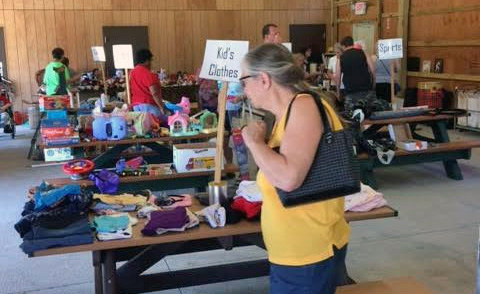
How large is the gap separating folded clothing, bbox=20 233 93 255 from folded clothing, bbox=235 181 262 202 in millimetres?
715

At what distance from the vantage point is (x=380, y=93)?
31.1 ft

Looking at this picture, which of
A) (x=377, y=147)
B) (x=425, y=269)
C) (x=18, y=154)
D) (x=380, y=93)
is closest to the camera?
(x=425, y=269)

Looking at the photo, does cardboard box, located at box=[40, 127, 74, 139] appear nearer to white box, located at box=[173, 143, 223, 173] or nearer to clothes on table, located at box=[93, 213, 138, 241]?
white box, located at box=[173, 143, 223, 173]

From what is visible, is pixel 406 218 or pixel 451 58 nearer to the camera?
pixel 406 218

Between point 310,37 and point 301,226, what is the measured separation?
1156 cm

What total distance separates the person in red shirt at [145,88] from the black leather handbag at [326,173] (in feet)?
13.4

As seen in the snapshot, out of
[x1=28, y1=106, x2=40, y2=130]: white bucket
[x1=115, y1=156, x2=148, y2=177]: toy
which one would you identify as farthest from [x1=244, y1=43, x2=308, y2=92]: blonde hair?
[x1=28, y1=106, x2=40, y2=130]: white bucket

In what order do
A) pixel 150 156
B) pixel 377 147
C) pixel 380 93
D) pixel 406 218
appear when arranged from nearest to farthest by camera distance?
pixel 406 218
pixel 377 147
pixel 150 156
pixel 380 93

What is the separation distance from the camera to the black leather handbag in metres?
1.62

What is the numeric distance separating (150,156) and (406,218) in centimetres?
279

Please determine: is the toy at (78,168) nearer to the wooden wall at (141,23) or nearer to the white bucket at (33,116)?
the white bucket at (33,116)

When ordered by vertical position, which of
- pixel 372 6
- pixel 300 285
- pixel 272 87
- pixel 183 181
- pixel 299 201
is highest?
pixel 372 6

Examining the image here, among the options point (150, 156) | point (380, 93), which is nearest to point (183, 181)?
point (150, 156)

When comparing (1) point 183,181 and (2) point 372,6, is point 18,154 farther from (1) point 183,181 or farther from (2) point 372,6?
(2) point 372,6
